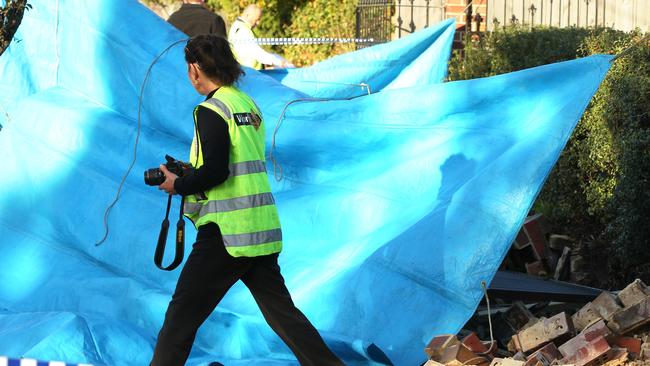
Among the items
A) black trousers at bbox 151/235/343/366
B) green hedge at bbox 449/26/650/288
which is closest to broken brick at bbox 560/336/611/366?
black trousers at bbox 151/235/343/366

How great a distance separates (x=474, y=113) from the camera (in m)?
6.04

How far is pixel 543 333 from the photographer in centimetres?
563

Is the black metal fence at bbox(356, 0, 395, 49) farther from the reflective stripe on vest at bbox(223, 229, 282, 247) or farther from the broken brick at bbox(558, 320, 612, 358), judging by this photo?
the reflective stripe on vest at bbox(223, 229, 282, 247)

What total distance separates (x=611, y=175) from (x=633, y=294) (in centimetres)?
136

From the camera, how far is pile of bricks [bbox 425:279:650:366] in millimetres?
5219

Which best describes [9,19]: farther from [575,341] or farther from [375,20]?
[375,20]

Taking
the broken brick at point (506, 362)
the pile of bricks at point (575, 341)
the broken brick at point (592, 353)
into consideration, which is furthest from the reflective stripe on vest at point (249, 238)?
the broken brick at point (592, 353)

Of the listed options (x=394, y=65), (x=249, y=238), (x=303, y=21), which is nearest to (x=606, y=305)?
(x=249, y=238)

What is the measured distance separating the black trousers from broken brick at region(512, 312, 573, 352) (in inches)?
→ 50.5

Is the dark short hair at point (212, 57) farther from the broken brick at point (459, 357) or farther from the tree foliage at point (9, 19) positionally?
the tree foliage at point (9, 19)

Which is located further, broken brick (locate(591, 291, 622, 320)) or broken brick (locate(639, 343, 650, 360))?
broken brick (locate(591, 291, 622, 320))

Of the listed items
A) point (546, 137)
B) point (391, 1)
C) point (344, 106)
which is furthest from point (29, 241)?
point (391, 1)

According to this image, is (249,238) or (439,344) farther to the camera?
(439,344)

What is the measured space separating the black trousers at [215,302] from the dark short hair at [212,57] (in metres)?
0.70
